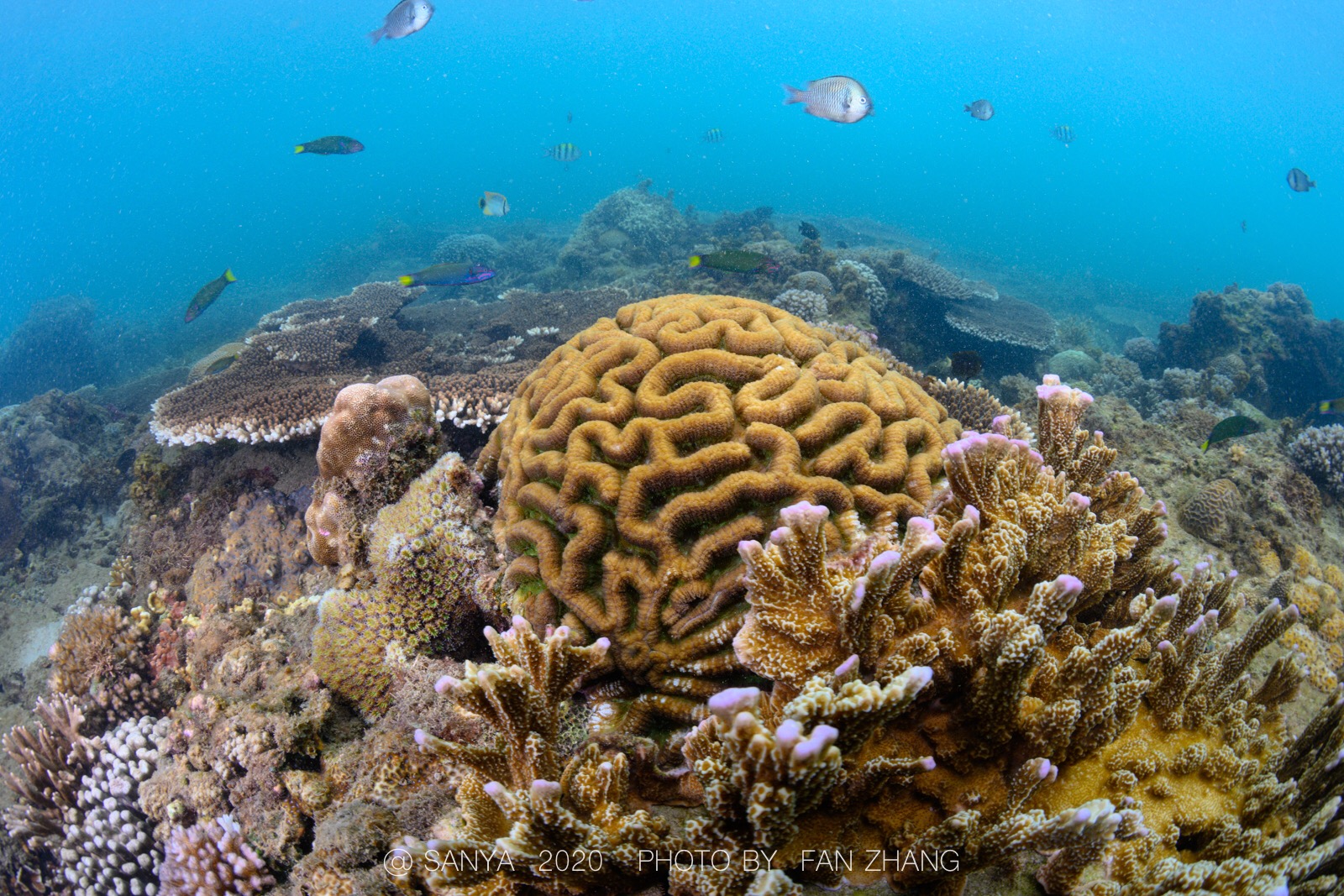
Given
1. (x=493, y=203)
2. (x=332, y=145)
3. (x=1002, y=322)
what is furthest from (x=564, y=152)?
(x=1002, y=322)

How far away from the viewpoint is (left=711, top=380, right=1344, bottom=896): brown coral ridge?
179 cm

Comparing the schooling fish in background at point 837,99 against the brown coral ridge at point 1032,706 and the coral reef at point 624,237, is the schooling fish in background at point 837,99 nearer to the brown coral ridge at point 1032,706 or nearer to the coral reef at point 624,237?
the brown coral ridge at point 1032,706

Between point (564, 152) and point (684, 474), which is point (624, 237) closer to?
point (564, 152)

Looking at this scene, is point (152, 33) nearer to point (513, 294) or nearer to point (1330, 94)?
point (513, 294)

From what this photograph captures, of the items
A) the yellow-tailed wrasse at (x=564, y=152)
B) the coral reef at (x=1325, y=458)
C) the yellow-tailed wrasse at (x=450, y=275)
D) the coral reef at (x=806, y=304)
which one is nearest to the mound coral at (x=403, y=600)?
the yellow-tailed wrasse at (x=450, y=275)

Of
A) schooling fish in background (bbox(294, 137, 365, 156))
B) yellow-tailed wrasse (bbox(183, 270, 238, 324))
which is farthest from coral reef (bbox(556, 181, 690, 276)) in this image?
yellow-tailed wrasse (bbox(183, 270, 238, 324))

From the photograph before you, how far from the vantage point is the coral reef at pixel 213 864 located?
116 inches

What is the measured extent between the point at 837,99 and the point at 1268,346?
14962 mm

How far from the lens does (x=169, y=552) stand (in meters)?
6.38

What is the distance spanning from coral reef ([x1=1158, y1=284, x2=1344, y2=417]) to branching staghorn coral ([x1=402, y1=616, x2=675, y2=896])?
18631 mm

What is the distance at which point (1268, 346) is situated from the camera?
14.7 meters

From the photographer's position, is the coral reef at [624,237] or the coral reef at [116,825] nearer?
the coral reef at [116,825]

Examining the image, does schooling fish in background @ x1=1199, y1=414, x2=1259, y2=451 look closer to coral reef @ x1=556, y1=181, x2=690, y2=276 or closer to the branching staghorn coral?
the branching staghorn coral

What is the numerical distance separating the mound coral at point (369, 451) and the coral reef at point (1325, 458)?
30.9 ft
